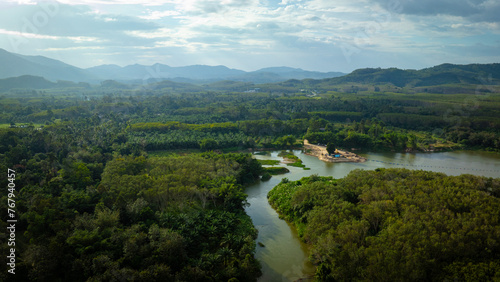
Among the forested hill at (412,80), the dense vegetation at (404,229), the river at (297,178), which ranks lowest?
the river at (297,178)

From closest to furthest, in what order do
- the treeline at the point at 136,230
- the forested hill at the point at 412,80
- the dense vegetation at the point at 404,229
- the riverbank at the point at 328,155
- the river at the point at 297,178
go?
1. the dense vegetation at the point at 404,229
2. the treeline at the point at 136,230
3. the river at the point at 297,178
4. the riverbank at the point at 328,155
5. the forested hill at the point at 412,80

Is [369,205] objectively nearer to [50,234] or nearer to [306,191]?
[306,191]

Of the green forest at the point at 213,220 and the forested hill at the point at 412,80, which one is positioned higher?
the forested hill at the point at 412,80

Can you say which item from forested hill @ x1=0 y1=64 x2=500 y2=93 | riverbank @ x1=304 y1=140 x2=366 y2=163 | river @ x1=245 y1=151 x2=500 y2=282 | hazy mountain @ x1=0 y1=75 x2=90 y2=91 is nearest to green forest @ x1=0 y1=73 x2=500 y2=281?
river @ x1=245 y1=151 x2=500 y2=282

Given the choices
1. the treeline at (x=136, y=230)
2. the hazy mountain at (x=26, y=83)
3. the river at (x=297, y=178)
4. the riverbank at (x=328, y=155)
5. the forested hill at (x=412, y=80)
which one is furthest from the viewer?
the forested hill at (x=412, y=80)

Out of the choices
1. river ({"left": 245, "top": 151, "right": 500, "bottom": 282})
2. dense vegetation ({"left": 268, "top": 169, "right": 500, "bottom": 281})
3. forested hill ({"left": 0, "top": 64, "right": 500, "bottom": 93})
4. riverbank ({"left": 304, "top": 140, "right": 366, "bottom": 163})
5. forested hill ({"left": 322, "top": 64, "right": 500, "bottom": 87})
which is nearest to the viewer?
dense vegetation ({"left": 268, "top": 169, "right": 500, "bottom": 281})

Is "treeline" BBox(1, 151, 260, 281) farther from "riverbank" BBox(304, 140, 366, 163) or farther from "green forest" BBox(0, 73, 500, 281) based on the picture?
"riverbank" BBox(304, 140, 366, 163)

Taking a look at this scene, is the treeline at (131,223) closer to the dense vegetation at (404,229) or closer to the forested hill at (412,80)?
the dense vegetation at (404,229)

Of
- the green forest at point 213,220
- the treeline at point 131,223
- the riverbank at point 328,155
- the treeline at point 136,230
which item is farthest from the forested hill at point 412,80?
the treeline at point 136,230
